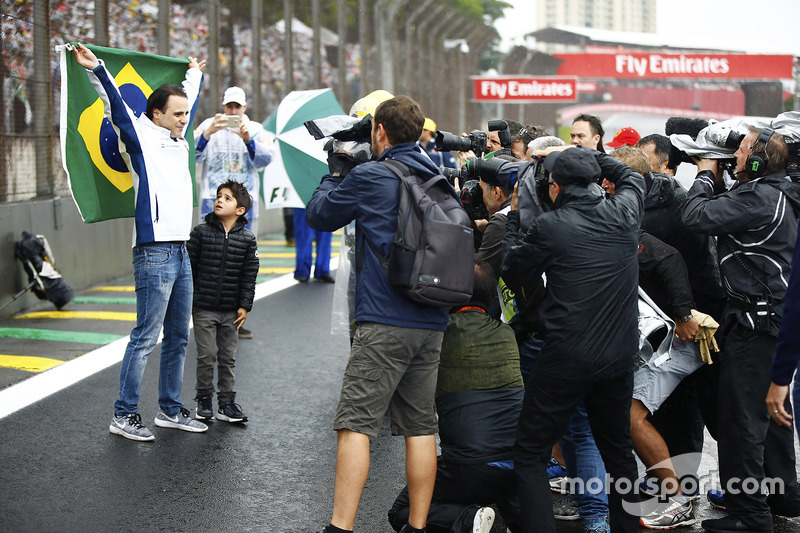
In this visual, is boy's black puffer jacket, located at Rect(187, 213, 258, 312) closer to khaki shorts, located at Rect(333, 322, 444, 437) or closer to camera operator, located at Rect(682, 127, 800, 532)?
khaki shorts, located at Rect(333, 322, 444, 437)

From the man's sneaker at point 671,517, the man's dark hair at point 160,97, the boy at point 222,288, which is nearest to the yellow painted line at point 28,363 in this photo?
the boy at point 222,288

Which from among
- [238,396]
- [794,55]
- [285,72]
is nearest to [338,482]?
[238,396]

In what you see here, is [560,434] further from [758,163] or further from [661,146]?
[661,146]

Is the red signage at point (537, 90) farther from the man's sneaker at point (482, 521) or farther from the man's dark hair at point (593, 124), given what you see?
the man's sneaker at point (482, 521)

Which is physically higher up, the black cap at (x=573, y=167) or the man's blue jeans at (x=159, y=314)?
the black cap at (x=573, y=167)

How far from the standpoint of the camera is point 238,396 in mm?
6398

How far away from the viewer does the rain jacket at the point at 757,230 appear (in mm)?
4262

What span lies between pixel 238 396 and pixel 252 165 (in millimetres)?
2315

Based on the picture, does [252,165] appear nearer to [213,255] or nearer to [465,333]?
[213,255]

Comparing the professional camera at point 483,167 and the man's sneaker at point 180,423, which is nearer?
the professional camera at point 483,167

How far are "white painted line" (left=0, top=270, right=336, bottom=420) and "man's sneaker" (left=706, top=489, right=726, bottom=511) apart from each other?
4.13 metres

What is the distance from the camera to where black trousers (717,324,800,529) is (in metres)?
4.23

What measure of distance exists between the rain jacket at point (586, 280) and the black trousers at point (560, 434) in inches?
3.0

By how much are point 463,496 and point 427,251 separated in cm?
115
